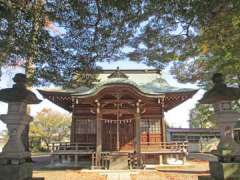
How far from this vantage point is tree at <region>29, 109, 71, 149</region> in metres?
39.5

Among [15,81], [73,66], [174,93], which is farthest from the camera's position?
[174,93]

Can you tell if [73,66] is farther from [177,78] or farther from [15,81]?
[177,78]

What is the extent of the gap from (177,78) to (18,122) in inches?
412

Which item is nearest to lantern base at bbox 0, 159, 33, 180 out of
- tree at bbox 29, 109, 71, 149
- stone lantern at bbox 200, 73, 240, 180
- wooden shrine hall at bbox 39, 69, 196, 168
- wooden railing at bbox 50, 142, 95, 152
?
stone lantern at bbox 200, 73, 240, 180

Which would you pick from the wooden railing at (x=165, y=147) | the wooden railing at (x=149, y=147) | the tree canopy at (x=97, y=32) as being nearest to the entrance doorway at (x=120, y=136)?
the wooden railing at (x=149, y=147)

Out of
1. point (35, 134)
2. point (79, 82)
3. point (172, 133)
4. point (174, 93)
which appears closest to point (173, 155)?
point (174, 93)

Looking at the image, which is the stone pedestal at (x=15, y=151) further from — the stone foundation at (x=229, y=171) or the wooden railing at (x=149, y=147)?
the wooden railing at (x=149, y=147)

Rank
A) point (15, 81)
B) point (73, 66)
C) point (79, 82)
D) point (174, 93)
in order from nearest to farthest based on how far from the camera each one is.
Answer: point (15, 81), point (73, 66), point (79, 82), point (174, 93)

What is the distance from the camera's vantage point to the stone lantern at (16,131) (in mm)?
6055

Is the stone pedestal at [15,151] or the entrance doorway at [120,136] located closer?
the stone pedestal at [15,151]

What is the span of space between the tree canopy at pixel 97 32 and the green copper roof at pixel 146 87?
397 cm

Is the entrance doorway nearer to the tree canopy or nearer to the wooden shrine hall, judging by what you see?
the wooden shrine hall

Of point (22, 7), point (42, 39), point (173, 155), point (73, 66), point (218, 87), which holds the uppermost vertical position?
point (22, 7)

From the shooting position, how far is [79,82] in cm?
826
